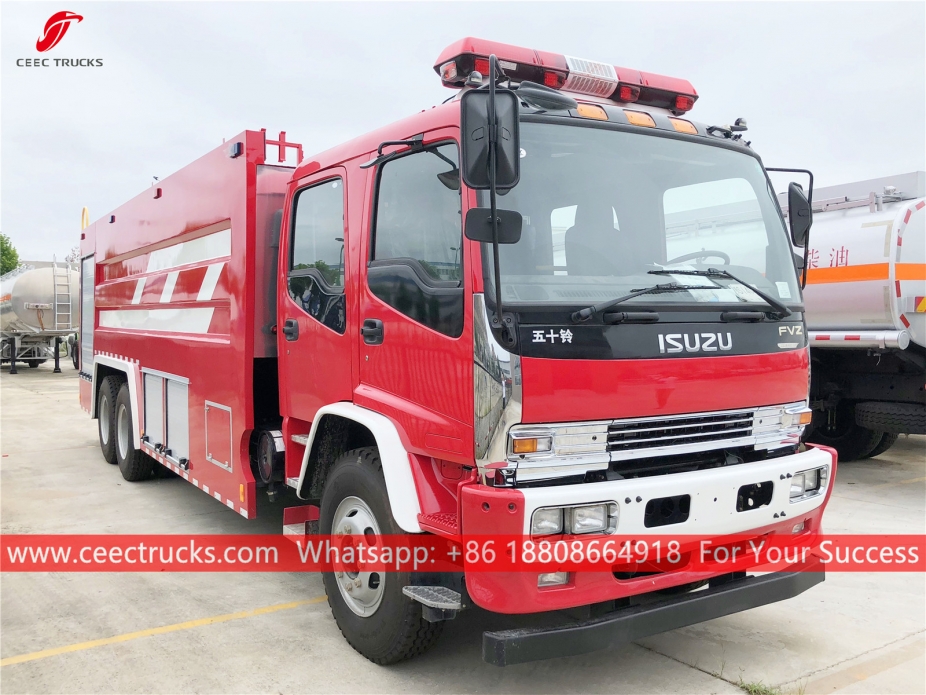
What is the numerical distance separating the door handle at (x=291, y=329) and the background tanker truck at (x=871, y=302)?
569 centimetres

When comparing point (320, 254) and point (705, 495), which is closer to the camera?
point (705, 495)

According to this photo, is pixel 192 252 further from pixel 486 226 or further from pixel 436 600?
pixel 436 600

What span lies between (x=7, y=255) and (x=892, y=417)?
6324cm

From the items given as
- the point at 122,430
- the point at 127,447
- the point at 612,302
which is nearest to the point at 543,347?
the point at 612,302

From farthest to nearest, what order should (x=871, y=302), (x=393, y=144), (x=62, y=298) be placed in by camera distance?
(x=62, y=298) < (x=871, y=302) < (x=393, y=144)

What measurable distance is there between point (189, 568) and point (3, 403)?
495 inches

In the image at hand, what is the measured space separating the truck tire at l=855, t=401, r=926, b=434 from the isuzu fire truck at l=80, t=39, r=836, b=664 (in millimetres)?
4326

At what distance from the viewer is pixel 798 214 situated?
418 cm

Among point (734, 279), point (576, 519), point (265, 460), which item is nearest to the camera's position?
point (576, 519)

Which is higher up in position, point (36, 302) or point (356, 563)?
point (36, 302)

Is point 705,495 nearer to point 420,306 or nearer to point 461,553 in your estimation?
point 461,553

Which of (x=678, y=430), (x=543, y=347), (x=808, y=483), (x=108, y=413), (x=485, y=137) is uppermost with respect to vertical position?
(x=485, y=137)

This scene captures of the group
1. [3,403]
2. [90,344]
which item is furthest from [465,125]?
[3,403]

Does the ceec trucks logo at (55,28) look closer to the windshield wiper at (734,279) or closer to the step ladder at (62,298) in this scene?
the windshield wiper at (734,279)
